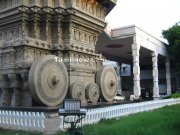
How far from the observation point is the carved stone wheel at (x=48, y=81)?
11547mm

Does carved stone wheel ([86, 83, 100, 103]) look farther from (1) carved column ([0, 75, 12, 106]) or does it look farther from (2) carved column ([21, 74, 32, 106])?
(1) carved column ([0, 75, 12, 106])

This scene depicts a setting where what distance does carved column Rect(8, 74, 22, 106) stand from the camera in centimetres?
1274

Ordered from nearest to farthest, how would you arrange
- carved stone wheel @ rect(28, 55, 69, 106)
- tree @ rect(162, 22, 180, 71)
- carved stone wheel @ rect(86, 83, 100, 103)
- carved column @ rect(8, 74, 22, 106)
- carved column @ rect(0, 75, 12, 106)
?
carved stone wheel @ rect(28, 55, 69, 106) → carved column @ rect(8, 74, 22, 106) → carved column @ rect(0, 75, 12, 106) → carved stone wheel @ rect(86, 83, 100, 103) → tree @ rect(162, 22, 180, 71)

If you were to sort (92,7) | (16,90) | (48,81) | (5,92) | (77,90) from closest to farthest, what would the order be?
(48,81), (16,90), (5,92), (77,90), (92,7)

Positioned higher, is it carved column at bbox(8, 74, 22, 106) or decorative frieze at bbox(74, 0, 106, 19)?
decorative frieze at bbox(74, 0, 106, 19)

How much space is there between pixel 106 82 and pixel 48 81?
5454mm

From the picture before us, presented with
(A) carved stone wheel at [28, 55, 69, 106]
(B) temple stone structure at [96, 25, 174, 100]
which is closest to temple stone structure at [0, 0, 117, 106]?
(A) carved stone wheel at [28, 55, 69, 106]

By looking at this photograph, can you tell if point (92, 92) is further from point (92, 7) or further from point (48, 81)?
point (92, 7)

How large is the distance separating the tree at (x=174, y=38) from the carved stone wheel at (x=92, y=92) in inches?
860

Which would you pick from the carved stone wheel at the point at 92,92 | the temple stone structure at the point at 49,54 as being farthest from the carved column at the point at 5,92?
the carved stone wheel at the point at 92,92

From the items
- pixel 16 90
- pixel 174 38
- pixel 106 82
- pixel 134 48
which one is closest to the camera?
pixel 16 90

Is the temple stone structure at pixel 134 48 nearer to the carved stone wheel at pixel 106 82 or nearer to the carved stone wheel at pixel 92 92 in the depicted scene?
the carved stone wheel at pixel 106 82

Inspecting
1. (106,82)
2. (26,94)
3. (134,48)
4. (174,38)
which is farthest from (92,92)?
(174,38)

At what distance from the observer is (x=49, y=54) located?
555 inches
